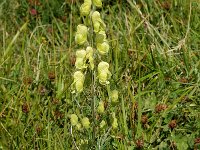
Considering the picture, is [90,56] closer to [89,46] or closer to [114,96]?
[89,46]

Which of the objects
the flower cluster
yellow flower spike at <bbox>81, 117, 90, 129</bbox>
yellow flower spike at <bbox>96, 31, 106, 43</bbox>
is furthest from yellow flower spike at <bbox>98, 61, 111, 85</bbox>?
yellow flower spike at <bbox>81, 117, 90, 129</bbox>

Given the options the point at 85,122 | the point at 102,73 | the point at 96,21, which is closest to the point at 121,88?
the point at 85,122

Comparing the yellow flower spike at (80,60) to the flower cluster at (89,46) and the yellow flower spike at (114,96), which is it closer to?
the flower cluster at (89,46)

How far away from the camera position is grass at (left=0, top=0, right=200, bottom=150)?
286 cm

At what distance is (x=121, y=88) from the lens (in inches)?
126

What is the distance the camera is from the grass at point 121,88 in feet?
9.37

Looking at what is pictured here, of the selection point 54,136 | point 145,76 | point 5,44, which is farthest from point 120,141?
point 5,44

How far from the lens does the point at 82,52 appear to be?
2.24 metres

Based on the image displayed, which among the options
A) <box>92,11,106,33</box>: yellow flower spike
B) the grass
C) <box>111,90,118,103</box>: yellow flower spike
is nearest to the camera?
<box>92,11,106,33</box>: yellow flower spike

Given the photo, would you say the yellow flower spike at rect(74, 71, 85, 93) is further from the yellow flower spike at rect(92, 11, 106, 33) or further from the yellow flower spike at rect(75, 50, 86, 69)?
the yellow flower spike at rect(92, 11, 106, 33)

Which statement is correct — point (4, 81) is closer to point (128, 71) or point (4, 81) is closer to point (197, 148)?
point (128, 71)

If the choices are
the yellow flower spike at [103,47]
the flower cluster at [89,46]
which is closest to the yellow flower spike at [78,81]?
the flower cluster at [89,46]

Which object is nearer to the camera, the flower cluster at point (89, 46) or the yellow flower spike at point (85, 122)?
the flower cluster at point (89, 46)

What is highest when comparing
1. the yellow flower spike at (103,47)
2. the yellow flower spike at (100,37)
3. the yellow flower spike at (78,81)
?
the yellow flower spike at (100,37)
